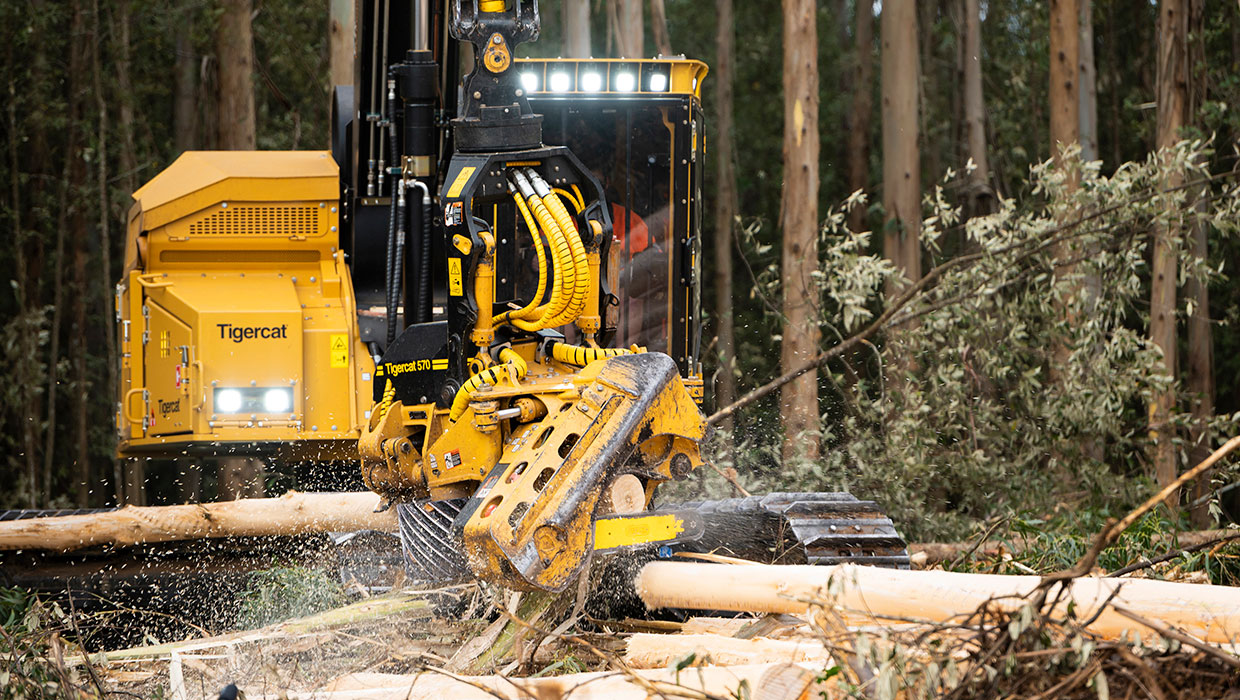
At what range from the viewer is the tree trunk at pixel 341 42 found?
12.7m

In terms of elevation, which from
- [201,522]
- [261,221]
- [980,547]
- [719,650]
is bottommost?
[980,547]

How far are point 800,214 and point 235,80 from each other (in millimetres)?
7808

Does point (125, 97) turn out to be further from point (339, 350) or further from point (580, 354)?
point (580, 354)

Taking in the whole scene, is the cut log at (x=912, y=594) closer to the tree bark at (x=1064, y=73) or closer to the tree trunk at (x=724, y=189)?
the tree bark at (x=1064, y=73)

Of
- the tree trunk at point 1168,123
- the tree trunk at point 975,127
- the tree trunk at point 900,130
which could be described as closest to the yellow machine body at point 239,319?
the tree trunk at point 1168,123

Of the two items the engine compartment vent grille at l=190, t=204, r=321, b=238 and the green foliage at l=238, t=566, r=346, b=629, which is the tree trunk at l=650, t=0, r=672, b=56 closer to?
the engine compartment vent grille at l=190, t=204, r=321, b=238

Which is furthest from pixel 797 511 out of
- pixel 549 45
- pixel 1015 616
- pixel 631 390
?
pixel 549 45

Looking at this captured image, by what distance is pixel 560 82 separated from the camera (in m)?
8.66

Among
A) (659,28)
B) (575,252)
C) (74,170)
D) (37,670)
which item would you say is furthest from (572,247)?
(74,170)

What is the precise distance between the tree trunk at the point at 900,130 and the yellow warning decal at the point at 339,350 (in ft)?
32.3

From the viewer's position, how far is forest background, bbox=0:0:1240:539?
9906 millimetres

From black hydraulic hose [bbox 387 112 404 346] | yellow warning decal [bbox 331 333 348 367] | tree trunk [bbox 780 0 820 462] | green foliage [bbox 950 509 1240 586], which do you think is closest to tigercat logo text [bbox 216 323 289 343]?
yellow warning decal [bbox 331 333 348 367]

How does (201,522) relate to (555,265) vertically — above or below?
below

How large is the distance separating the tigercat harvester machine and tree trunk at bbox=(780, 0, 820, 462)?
300cm
